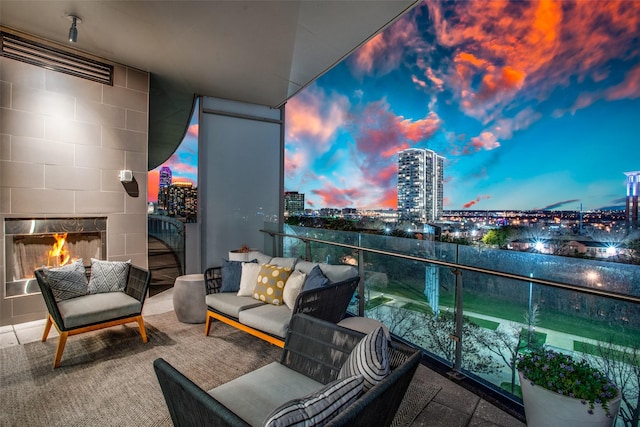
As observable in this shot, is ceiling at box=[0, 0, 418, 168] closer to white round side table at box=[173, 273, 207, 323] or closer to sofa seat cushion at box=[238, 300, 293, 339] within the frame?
white round side table at box=[173, 273, 207, 323]

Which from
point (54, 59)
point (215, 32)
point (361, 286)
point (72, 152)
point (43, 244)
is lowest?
point (361, 286)

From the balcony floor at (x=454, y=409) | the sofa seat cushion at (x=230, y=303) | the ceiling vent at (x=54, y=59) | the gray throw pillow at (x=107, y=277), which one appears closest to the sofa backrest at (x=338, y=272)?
the sofa seat cushion at (x=230, y=303)

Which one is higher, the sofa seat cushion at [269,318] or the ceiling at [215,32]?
the ceiling at [215,32]

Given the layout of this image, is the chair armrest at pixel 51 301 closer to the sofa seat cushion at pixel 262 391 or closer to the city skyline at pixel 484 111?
the sofa seat cushion at pixel 262 391

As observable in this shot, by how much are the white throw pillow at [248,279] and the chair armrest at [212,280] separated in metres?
0.31

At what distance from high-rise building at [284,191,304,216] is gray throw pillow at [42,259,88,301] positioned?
3.64 metres

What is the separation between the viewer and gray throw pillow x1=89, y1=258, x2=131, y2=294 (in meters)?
3.16

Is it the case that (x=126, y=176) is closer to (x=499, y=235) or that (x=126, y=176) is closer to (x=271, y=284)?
(x=271, y=284)

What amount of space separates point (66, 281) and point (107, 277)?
0.34 meters

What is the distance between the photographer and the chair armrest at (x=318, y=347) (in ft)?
5.14

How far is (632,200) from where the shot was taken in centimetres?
486

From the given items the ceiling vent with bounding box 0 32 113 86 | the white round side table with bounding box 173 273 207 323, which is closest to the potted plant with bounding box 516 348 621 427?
the white round side table with bounding box 173 273 207 323

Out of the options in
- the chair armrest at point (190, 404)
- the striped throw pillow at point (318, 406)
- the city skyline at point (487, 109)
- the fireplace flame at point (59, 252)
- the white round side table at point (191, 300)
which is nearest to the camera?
the striped throw pillow at point (318, 406)

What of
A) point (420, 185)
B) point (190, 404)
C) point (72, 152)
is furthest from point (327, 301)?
point (420, 185)
